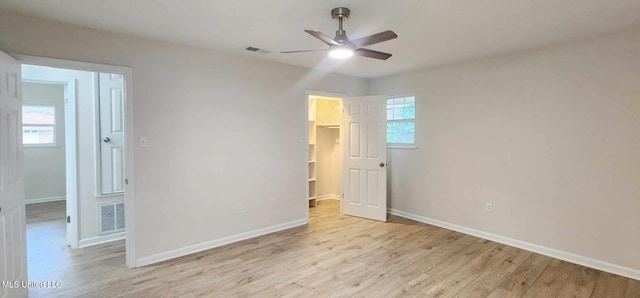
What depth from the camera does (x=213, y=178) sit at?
371 cm

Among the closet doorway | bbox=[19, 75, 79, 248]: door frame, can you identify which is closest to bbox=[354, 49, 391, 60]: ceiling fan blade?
the closet doorway

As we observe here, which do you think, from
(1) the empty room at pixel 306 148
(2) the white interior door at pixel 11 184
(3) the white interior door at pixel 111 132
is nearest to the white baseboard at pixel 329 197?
(1) the empty room at pixel 306 148

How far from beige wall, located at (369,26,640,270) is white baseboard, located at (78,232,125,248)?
4225mm

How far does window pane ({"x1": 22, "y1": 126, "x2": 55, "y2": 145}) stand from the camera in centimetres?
600

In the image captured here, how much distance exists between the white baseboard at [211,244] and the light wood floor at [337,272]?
4.1 inches

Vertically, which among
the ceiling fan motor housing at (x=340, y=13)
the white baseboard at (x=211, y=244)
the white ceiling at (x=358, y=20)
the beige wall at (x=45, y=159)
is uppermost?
the white ceiling at (x=358, y=20)

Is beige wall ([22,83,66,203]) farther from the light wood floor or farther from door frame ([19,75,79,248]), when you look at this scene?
the light wood floor

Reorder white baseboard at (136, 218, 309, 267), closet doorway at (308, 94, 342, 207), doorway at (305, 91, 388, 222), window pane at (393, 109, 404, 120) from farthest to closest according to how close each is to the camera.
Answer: closet doorway at (308, 94, 342, 207) → window pane at (393, 109, 404, 120) → doorway at (305, 91, 388, 222) → white baseboard at (136, 218, 309, 267)

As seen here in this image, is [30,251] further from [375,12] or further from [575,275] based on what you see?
[575,275]

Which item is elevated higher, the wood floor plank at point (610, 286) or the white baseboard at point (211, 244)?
the white baseboard at point (211, 244)

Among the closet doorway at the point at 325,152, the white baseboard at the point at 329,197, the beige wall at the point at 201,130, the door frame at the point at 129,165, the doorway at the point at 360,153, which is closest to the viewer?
the beige wall at the point at 201,130

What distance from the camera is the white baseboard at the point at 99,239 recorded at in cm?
372

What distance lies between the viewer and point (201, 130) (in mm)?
3588

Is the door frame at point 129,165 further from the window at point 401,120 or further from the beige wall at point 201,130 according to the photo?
the window at point 401,120
